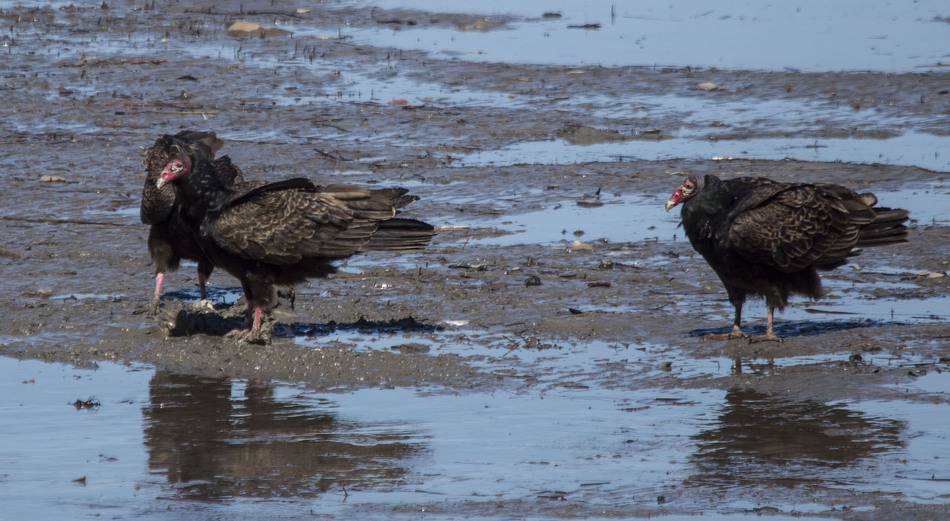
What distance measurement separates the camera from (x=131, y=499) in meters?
4.30

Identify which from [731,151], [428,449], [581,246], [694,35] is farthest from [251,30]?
[428,449]

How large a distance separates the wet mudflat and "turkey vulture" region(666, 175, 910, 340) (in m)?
0.29

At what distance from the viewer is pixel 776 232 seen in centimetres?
636

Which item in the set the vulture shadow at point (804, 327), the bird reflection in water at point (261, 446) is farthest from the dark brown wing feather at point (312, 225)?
the vulture shadow at point (804, 327)

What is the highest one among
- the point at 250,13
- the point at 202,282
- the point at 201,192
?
the point at 250,13

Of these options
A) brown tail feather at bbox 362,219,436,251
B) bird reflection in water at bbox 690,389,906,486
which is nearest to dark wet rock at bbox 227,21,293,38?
brown tail feather at bbox 362,219,436,251

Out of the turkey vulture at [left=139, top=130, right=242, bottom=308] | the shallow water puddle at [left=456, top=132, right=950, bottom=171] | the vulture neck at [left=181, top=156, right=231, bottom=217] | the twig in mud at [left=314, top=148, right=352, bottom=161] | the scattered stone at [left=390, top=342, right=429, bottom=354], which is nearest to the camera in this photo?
the scattered stone at [left=390, top=342, right=429, bottom=354]

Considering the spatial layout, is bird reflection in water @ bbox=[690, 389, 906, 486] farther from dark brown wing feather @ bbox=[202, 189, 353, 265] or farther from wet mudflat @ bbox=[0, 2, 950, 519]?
dark brown wing feather @ bbox=[202, 189, 353, 265]

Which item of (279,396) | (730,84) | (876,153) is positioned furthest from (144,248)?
(730,84)

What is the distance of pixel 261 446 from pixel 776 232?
2.98m

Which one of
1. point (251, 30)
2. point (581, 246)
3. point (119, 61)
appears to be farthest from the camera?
point (251, 30)

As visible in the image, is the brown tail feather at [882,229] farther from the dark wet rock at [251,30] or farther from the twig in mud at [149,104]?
the dark wet rock at [251,30]

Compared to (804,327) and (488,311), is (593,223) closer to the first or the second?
(488,311)

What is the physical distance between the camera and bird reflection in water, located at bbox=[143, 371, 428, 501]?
4445mm
